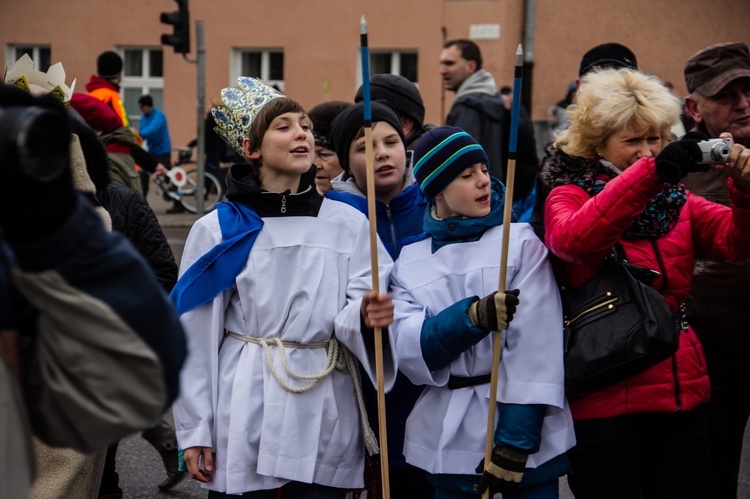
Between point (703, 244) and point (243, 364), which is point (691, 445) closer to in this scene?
point (703, 244)

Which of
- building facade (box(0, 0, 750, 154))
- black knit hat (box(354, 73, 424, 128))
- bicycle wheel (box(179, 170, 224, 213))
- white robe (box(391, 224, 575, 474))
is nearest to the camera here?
white robe (box(391, 224, 575, 474))

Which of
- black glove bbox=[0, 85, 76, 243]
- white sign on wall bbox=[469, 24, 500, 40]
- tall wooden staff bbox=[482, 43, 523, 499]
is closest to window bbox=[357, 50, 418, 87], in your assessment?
white sign on wall bbox=[469, 24, 500, 40]

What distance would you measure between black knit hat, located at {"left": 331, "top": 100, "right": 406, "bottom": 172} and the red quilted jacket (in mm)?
765

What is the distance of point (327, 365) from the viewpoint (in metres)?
3.31

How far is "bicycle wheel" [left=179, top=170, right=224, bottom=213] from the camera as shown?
16.8m

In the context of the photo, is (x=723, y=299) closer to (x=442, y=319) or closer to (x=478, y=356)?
(x=478, y=356)

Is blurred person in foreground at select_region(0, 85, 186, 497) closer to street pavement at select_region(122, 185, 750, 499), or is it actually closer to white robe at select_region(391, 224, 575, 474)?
white robe at select_region(391, 224, 575, 474)

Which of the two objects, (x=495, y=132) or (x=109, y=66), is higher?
(x=109, y=66)

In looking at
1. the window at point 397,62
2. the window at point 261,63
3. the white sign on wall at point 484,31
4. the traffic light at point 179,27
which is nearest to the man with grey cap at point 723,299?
the traffic light at point 179,27

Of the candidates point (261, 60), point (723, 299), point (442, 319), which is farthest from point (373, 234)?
point (261, 60)

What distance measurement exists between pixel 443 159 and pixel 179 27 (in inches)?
465

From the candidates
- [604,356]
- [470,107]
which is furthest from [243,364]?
[470,107]

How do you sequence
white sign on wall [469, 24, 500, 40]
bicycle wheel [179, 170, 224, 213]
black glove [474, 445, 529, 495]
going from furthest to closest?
white sign on wall [469, 24, 500, 40], bicycle wheel [179, 170, 224, 213], black glove [474, 445, 529, 495]

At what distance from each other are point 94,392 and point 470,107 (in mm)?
5568
